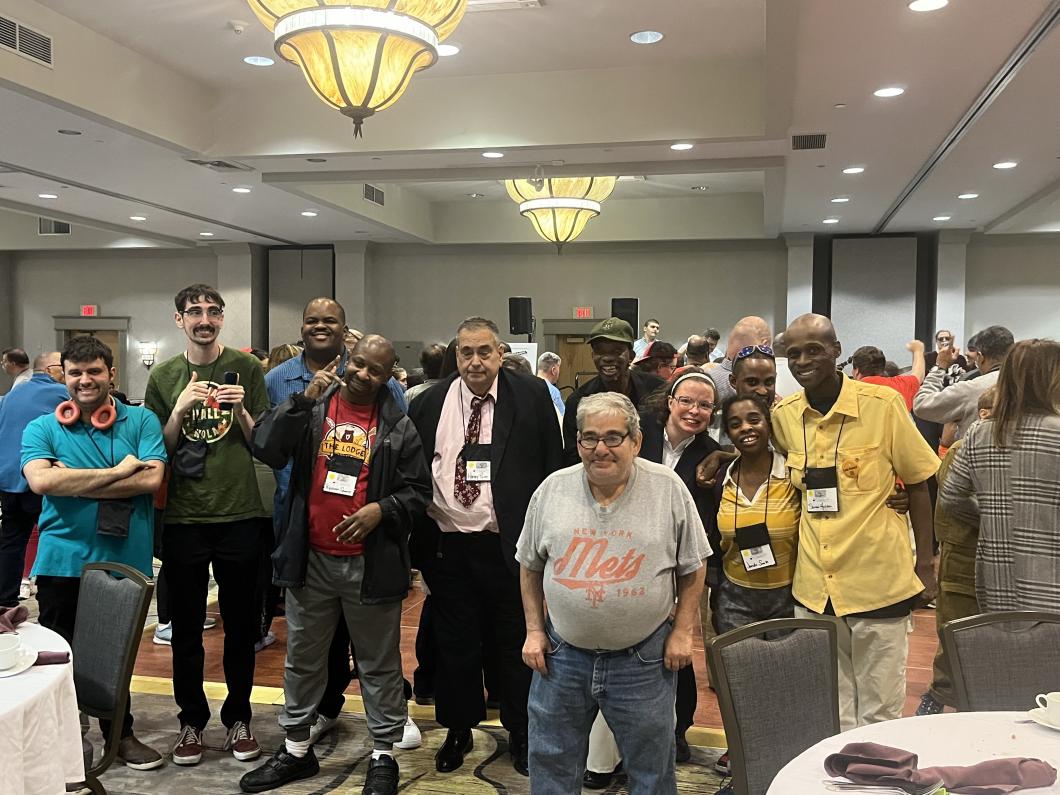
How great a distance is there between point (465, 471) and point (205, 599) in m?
1.14

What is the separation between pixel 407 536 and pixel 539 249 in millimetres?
11255

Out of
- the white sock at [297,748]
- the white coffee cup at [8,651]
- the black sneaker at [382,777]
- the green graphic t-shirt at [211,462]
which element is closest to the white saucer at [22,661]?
the white coffee cup at [8,651]

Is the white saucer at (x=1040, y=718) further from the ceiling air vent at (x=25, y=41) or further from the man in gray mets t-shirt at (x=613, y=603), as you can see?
the ceiling air vent at (x=25, y=41)

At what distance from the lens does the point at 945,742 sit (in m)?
1.99

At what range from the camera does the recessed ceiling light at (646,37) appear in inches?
253

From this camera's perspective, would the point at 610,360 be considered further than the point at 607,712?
Yes

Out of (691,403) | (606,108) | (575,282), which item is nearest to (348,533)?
(691,403)

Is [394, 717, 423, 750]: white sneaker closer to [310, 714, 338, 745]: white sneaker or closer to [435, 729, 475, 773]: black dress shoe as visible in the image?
[435, 729, 475, 773]: black dress shoe

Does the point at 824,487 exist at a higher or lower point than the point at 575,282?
lower

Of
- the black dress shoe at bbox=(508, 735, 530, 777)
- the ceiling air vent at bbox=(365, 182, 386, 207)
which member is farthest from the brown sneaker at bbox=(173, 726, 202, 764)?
the ceiling air vent at bbox=(365, 182, 386, 207)

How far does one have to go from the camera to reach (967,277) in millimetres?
12992

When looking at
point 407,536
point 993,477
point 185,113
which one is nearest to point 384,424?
point 407,536

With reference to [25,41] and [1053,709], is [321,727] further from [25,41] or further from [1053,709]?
[25,41]

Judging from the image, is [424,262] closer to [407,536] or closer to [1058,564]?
[407,536]
